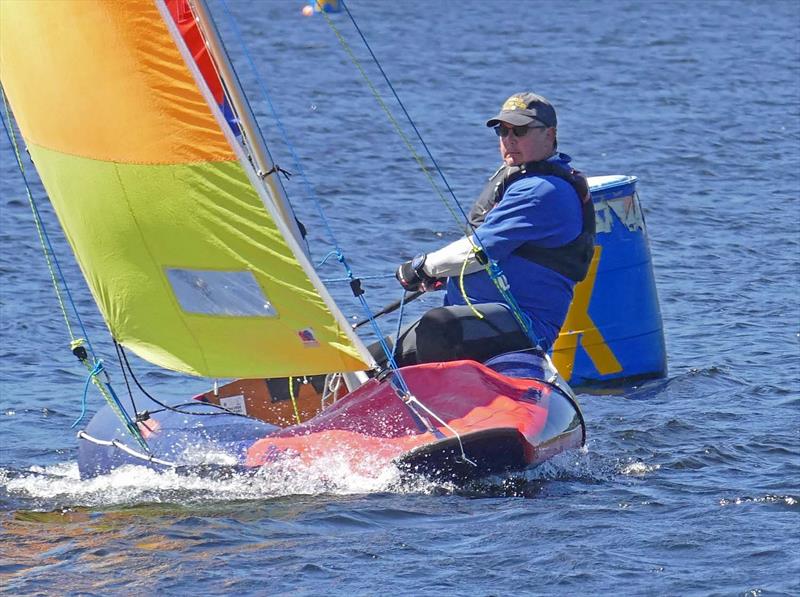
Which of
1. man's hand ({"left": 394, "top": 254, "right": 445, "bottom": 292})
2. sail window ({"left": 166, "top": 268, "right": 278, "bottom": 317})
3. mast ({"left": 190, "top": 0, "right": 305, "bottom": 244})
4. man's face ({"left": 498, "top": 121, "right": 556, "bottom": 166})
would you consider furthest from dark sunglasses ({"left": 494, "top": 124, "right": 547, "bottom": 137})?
sail window ({"left": 166, "top": 268, "right": 278, "bottom": 317})

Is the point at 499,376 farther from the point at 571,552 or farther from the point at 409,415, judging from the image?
the point at 571,552

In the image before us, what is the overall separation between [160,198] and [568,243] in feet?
5.75

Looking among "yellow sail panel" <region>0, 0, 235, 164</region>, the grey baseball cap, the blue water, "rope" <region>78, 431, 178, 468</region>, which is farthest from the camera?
the grey baseball cap

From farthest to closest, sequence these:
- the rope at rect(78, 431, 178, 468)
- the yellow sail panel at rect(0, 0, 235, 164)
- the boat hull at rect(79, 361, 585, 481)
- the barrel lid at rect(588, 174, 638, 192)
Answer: the barrel lid at rect(588, 174, 638, 192) → the rope at rect(78, 431, 178, 468) → the boat hull at rect(79, 361, 585, 481) → the yellow sail panel at rect(0, 0, 235, 164)

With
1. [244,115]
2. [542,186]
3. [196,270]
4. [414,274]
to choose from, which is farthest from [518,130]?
[196,270]

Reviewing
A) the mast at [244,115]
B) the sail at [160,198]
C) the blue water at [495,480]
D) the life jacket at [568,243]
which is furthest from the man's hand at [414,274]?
the blue water at [495,480]

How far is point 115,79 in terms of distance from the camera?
6.00 m

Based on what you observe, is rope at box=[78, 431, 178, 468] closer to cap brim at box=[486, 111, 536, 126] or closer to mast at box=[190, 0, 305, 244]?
mast at box=[190, 0, 305, 244]

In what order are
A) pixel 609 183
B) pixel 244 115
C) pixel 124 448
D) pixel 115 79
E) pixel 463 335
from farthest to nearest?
1. pixel 609 183
2. pixel 244 115
3. pixel 463 335
4. pixel 124 448
5. pixel 115 79

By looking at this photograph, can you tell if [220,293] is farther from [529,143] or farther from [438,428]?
[529,143]

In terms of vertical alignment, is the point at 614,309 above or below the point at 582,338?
above

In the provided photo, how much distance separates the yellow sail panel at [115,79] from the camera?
19.5ft

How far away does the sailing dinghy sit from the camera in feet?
19.6

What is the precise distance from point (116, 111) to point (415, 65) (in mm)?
14768
